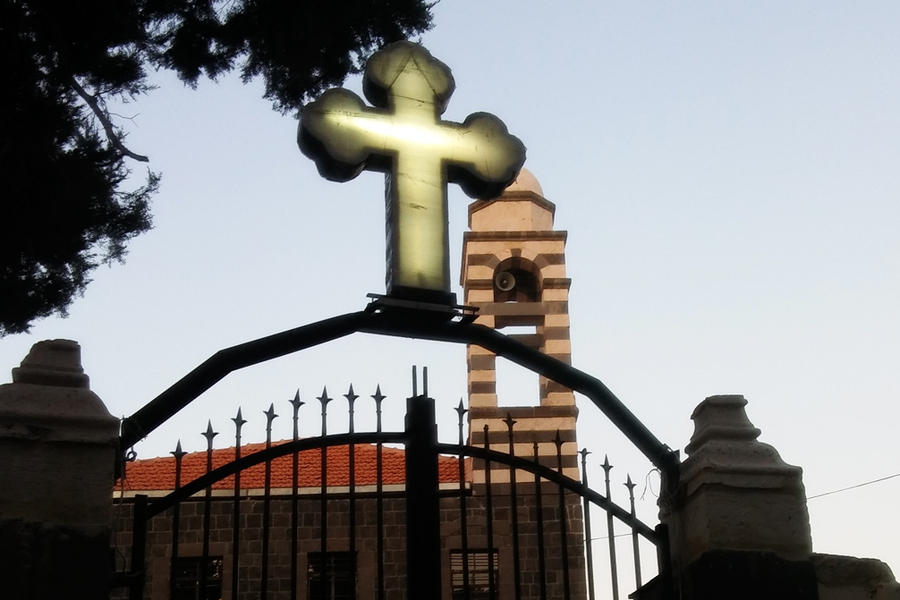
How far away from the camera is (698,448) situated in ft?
14.9

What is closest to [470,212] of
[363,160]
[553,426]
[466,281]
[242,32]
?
[466,281]

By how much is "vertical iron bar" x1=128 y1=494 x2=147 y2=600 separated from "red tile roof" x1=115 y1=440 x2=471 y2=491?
13042 mm

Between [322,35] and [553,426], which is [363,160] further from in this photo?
[553,426]

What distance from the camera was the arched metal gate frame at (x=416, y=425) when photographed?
404cm

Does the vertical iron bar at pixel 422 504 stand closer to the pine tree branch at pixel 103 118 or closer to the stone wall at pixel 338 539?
the pine tree branch at pixel 103 118

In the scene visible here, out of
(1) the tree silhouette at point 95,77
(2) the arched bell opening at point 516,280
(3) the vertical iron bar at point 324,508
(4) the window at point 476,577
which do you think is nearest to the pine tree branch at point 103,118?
(1) the tree silhouette at point 95,77

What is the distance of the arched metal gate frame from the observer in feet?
13.2

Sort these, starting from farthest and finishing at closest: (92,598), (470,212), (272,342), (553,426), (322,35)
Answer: (470,212) → (553,426) → (322,35) → (272,342) → (92,598)

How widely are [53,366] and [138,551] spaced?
25.2 inches

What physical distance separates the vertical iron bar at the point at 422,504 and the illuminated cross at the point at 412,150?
420mm

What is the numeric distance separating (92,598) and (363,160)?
1.77 meters

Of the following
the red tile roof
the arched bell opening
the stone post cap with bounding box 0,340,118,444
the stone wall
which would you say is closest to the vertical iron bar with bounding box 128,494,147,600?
the stone post cap with bounding box 0,340,118,444

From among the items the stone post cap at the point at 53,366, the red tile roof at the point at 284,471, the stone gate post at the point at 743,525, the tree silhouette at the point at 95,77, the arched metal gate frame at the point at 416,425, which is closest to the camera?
the stone post cap at the point at 53,366

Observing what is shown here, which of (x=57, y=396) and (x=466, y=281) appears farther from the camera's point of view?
(x=466, y=281)
